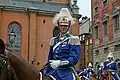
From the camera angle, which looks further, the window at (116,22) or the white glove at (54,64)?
the window at (116,22)

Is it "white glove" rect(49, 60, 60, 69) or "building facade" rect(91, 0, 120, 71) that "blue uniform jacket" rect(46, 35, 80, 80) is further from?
"building facade" rect(91, 0, 120, 71)

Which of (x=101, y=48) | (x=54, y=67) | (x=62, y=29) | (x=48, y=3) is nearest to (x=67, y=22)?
(x=62, y=29)

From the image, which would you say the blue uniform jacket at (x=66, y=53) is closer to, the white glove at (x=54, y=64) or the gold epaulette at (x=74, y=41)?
the gold epaulette at (x=74, y=41)

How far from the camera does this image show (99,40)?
39.2m

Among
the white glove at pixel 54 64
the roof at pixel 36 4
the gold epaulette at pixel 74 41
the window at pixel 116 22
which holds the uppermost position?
the roof at pixel 36 4

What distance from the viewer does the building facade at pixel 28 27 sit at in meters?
41.8

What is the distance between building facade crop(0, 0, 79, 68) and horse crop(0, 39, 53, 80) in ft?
122

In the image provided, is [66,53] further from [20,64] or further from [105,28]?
[105,28]

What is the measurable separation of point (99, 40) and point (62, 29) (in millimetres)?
34096

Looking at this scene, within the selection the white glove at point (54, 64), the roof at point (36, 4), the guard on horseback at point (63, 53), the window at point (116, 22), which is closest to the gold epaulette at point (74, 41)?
the guard on horseback at point (63, 53)

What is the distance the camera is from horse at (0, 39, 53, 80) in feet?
11.5

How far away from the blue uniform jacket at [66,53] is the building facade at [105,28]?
27.8 meters

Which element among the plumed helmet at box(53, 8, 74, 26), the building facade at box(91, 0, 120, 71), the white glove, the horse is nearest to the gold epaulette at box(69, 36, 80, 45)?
the plumed helmet at box(53, 8, 74, 26)

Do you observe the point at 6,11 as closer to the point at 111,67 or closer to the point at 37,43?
the point at 37,43
